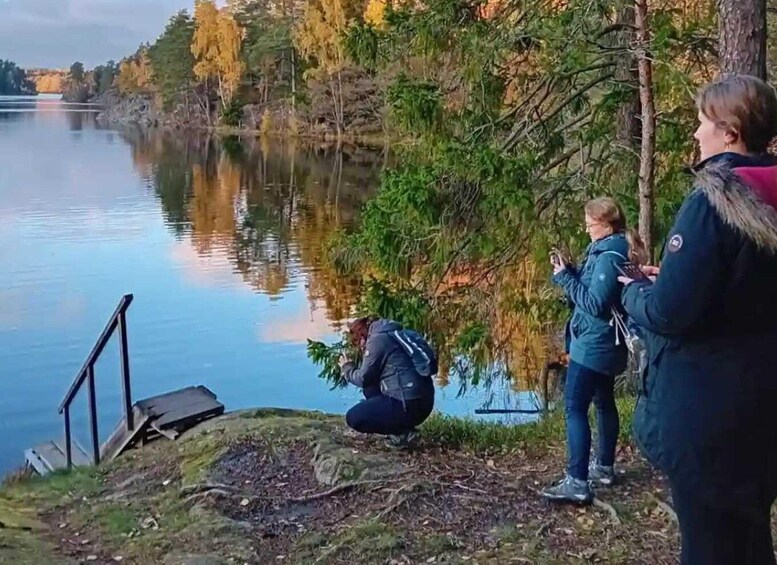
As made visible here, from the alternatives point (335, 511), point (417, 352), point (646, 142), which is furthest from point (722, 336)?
point (646, 142)

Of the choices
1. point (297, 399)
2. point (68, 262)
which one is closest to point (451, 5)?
point (297, 399)

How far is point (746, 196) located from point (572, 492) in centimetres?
215

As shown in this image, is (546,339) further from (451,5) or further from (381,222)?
(451,5)

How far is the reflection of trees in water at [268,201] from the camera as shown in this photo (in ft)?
68.2

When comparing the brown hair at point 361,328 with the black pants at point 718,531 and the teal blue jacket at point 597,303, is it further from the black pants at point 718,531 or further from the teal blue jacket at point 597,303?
the black pants at point 718,531

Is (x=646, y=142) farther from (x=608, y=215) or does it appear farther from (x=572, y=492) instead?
(x=572, y=492)

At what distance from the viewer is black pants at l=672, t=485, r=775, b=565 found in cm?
221

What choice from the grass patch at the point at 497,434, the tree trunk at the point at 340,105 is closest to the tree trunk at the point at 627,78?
the grass patch at the point at 497,434

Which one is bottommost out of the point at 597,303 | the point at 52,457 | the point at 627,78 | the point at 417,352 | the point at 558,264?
the point at 52,457

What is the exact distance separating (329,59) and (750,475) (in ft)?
160

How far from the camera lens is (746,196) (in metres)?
2.09

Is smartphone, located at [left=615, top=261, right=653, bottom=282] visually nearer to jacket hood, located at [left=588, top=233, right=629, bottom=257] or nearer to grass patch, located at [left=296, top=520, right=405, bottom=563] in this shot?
jacket hood, located at [left=588, top=233, right=629, bottom=257]

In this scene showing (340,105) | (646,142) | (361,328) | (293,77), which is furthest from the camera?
(293,77)

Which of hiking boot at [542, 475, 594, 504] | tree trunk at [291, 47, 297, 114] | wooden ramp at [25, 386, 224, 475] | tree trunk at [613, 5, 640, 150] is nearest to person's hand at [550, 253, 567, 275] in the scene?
hiking boot at [542, 475, 594, 504]
